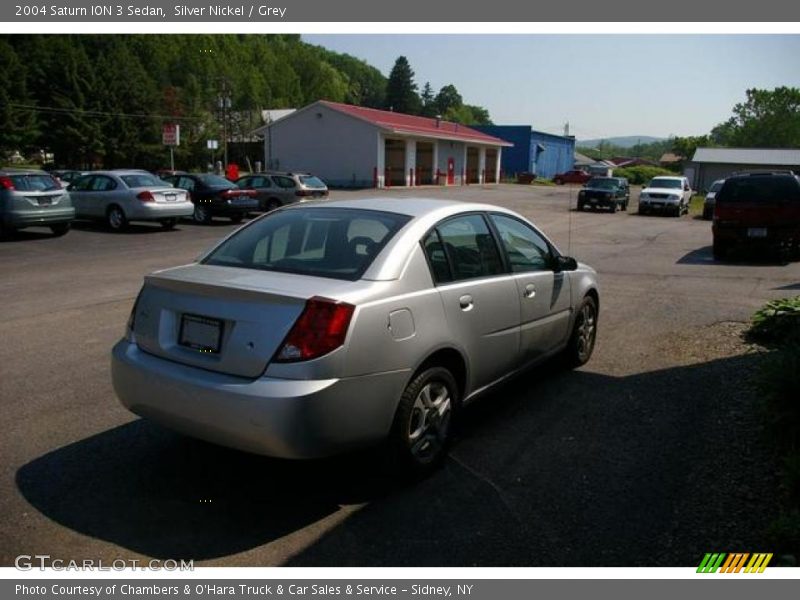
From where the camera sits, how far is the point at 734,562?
130 inches

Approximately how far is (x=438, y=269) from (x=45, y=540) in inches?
102

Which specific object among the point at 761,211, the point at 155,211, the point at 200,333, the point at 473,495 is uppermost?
the point at 761,211

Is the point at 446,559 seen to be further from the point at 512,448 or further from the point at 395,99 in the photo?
the point at 395,99

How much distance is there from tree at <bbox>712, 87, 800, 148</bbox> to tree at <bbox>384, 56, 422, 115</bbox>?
51.6 m

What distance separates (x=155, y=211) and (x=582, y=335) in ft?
50.1

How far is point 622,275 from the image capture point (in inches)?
510

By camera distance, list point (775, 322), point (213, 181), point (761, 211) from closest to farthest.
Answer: point (775, 322) → point (761, 211) → point (213, 181)

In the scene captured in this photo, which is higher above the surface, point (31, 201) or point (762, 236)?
point (31, 201)

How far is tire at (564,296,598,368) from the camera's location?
6.25 m

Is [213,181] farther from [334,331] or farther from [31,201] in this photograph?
[334,331]

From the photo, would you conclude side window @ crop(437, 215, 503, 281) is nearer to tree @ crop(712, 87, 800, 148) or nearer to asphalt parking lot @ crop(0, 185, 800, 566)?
asphalt parking lot @ crop(0, 185, 800, 566)

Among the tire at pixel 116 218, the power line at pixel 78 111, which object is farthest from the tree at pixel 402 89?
the tire at pixel 116 218

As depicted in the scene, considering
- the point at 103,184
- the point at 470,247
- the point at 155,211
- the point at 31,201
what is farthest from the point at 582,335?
the point at 103,184

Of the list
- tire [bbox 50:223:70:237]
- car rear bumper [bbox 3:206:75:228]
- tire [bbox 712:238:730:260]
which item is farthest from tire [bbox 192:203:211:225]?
tire [bbox 712:238:730:260]
